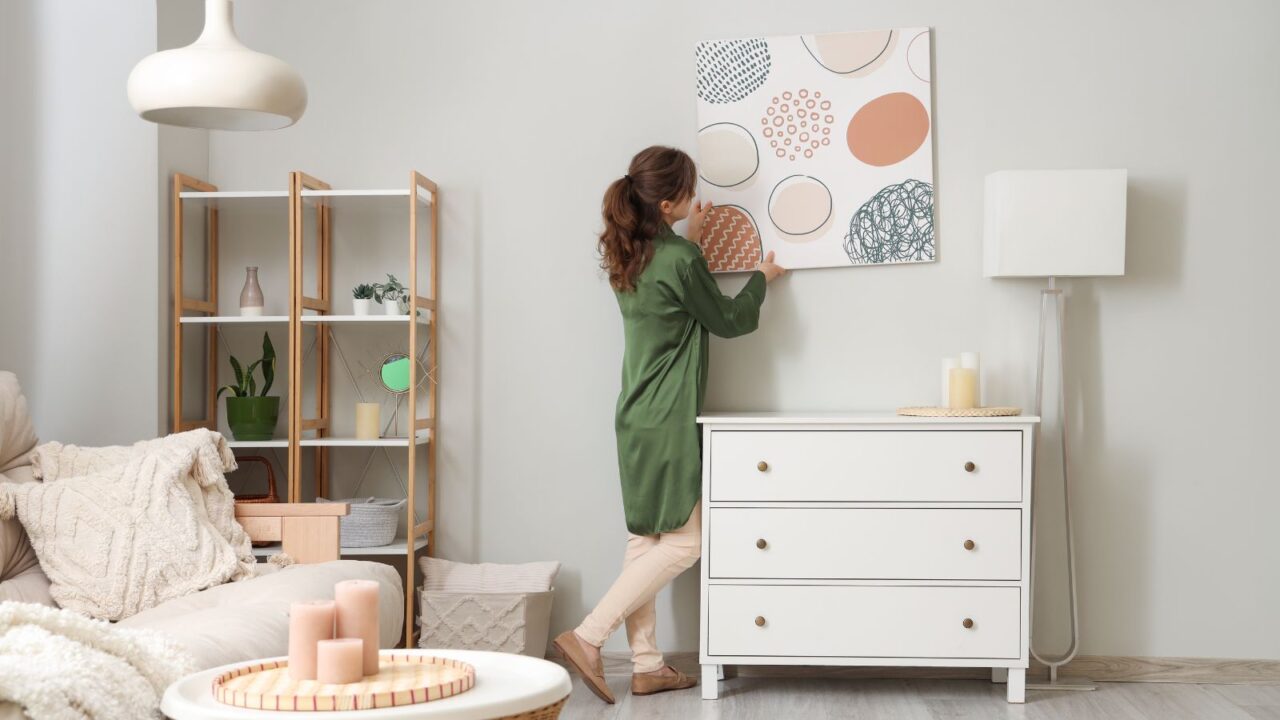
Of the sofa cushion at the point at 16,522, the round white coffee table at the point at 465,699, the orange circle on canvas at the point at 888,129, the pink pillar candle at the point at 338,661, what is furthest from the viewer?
the orange circle on canvas at the point at 888,129

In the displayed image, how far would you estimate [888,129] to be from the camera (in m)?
3.42

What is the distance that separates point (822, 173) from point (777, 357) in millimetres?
564

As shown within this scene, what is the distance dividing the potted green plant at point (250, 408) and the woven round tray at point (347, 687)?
172 cm

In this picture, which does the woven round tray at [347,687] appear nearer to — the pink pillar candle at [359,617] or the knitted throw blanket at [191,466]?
the pink pillar candle at [359,617]

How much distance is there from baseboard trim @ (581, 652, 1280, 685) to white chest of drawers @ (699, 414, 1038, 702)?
313 mm

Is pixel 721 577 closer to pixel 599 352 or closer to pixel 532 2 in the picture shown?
pixel 599 352

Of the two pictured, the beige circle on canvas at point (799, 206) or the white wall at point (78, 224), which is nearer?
the white wall at point (78, 224)

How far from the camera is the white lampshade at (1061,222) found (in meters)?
3.14

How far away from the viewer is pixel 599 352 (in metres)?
3.54

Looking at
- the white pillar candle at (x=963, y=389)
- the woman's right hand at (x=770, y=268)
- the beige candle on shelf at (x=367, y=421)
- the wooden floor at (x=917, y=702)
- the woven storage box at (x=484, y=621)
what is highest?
the woman's right hand at (x=770, y=268)

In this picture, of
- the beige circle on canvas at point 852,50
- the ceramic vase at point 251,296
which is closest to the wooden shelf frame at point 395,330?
the ceramic vase at point 251,296

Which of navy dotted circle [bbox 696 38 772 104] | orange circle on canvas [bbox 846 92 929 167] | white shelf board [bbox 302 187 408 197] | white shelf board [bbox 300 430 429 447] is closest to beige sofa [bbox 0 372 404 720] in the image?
white shelf board [bbox 300 430 429 447]

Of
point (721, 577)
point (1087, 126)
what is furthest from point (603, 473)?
point (1087, 126)

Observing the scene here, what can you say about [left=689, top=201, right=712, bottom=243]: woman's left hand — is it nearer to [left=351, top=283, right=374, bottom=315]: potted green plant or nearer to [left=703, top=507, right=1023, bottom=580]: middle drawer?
[left=703, top=507, right=1023, bottom=580]: middle drawer
